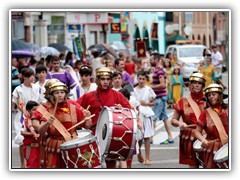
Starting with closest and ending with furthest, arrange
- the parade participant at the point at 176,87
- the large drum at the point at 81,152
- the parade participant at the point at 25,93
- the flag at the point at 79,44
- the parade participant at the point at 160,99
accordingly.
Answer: the large drum at the point at 81,152 < the parade participant at the point at 25,93 < the parade participant at the point at 160,99 < the parade participant at the point at 176,87 < the flag at the point at 79,44

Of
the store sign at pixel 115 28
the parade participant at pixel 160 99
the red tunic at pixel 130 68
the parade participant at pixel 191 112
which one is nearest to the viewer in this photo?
the parade participant at pixel 191 112

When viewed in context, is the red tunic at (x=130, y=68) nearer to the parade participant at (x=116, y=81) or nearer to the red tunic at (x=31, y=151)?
the parade participant at (x=116, y=81)

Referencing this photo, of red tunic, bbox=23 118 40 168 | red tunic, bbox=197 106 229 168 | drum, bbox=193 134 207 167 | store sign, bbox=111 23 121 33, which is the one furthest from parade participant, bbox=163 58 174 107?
store sign, bbox=111 23 121 33

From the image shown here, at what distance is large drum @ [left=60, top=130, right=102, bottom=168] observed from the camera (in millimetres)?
10805

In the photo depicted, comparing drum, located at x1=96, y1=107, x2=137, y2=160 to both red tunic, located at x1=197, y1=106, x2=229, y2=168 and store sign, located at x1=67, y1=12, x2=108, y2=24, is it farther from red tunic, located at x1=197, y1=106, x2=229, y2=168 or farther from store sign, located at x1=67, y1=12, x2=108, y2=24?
store sign, located at x1=67, y1=12, x2=108, y2=24

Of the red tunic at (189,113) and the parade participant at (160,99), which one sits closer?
the red tunic at (189,113)

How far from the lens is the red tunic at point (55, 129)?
11.1m

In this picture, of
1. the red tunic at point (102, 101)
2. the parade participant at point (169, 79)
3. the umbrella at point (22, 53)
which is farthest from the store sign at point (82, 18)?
the red tunic at point (102, 101)

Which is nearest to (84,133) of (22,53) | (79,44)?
(22,53)

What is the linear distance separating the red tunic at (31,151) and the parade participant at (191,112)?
179 cm

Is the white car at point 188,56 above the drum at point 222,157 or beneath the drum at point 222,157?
above

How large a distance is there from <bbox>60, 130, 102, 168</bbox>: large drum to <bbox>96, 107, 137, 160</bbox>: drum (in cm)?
46

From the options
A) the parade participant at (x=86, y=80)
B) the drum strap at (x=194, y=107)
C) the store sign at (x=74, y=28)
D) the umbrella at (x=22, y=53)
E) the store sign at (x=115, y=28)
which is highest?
the store sign at (x=115, y=28)
